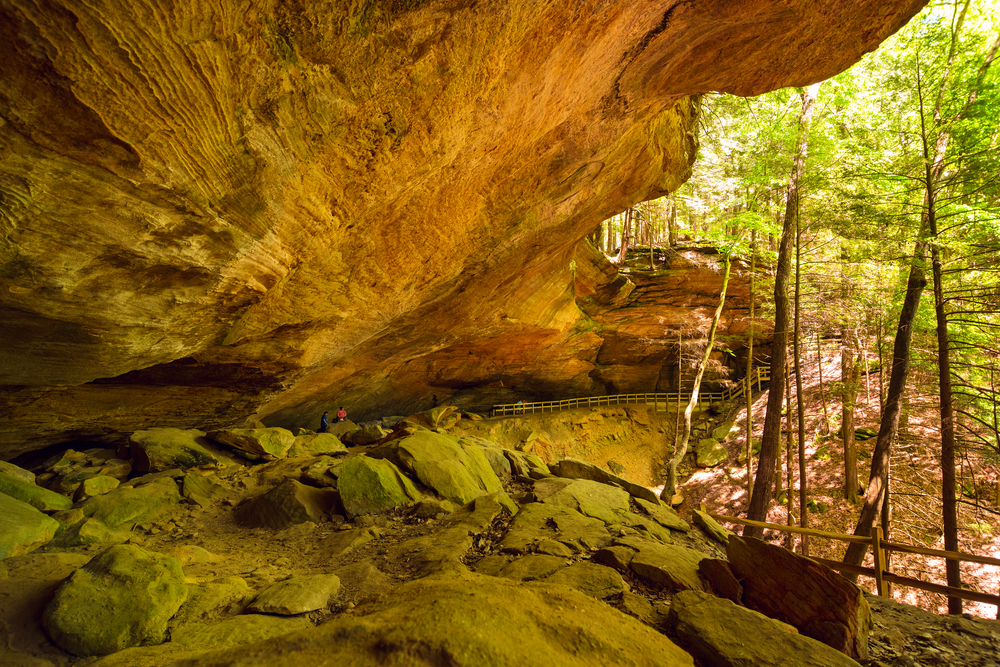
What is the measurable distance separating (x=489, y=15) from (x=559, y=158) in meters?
3.44

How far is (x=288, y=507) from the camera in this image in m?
6.26

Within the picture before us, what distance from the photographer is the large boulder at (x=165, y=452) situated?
7445mm

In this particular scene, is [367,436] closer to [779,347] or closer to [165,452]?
[165,452]

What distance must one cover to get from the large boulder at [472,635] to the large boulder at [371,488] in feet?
10.8

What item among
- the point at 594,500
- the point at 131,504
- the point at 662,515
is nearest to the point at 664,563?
the point at 594,500

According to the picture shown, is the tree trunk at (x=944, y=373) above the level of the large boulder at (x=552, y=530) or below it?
above

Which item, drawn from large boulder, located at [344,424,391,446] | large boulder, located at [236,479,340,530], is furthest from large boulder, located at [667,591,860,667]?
large boulder, located at [344,424,391,446]

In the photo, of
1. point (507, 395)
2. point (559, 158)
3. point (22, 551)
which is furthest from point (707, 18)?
point (507, 395)

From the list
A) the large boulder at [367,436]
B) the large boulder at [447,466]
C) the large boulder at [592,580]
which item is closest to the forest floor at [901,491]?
the large boulder at [592,580]

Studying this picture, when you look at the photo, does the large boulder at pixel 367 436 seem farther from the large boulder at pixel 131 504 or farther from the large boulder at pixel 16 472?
the large boulder at pixel 16 472

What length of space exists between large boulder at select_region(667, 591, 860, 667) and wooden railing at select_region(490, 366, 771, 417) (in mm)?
17960

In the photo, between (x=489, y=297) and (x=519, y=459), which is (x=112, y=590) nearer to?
(x=519, y=459)

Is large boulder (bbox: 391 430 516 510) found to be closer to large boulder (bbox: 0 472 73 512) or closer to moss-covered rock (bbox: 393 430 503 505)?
moss-covered rock (bbox: 393 430 503 505)

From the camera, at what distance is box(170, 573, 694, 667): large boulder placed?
2250 millimetres
